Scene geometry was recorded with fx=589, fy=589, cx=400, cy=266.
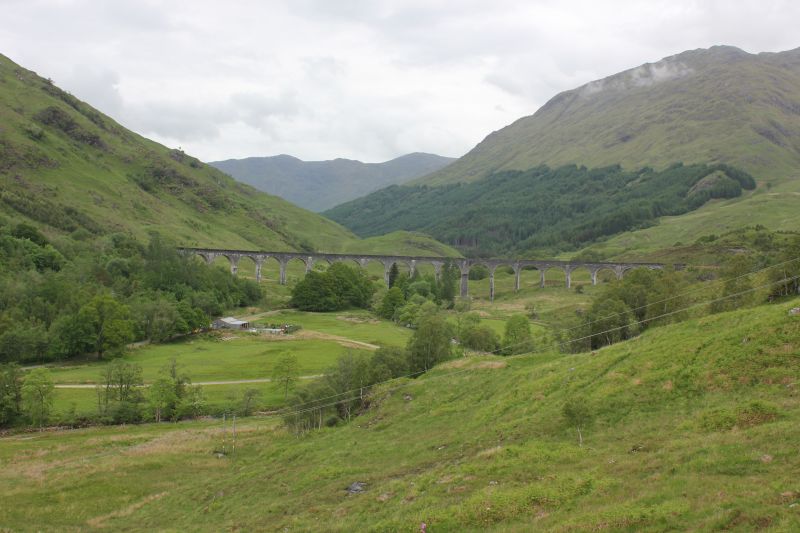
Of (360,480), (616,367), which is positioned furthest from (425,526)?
(616,367)

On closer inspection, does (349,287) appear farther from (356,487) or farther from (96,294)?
(356,487)

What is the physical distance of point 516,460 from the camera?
23812mm

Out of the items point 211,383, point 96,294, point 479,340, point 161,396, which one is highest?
point 96,294

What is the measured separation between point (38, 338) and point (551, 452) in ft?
241

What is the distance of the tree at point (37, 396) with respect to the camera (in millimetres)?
52406

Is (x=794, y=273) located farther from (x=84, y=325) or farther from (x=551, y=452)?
(x=84, y=325)

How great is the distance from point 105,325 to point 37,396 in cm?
2706

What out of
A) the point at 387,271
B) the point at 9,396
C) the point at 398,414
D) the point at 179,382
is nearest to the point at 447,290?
the point at 387,271

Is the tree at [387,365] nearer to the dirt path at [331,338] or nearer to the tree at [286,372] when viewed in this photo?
the tree at [286,372]

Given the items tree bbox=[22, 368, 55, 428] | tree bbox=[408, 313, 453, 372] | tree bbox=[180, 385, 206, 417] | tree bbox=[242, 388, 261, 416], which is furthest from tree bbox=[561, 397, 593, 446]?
tree bbox=[22, 368, 55, 428]

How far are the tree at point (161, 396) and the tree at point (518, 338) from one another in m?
35.0

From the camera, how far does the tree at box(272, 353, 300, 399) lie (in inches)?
2346

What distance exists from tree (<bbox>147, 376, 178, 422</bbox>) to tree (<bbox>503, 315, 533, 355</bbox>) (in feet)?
115

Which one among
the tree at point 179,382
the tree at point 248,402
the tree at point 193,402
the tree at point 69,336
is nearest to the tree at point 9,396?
the tree at point 179,382
